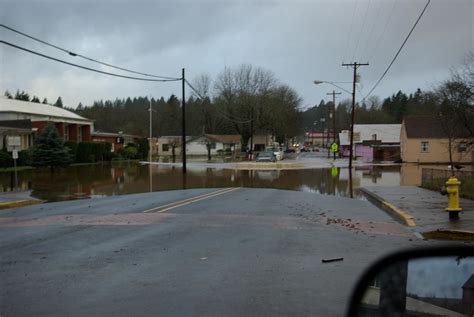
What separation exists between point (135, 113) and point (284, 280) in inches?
4706

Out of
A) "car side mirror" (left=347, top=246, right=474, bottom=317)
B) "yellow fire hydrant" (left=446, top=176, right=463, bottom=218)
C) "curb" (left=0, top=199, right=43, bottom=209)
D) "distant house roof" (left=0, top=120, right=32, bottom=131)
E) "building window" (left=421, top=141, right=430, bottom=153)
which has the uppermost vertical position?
"distant house roof" (left=0, top=120, right=32, bottom=131)

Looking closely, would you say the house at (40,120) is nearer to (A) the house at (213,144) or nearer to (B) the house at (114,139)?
(B) the house at (114,139)

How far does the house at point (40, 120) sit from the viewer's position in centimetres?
6222

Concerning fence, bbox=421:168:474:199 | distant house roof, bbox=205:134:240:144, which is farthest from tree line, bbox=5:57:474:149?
fence, bbox=421:168:474:199

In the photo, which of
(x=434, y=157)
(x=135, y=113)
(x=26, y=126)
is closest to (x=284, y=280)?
(x=26, y=126)

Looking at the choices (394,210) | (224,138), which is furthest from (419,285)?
(224,138)

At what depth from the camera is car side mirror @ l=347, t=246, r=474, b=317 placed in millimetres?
2373

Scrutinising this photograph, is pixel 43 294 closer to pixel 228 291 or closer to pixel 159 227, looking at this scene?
pixel 228 291

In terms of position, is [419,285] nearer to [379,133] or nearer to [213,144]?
[379,133]

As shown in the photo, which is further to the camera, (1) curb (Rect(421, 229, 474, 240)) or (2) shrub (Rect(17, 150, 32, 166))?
(2) shrub (Rect(17, 150, 32, 166))

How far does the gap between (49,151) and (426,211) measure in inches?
1591

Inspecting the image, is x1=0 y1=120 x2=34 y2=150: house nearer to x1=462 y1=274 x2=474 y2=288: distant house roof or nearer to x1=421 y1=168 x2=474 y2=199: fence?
x1=421 y1=168 x2=474 y2=199: fence

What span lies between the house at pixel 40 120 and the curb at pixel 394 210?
151ft

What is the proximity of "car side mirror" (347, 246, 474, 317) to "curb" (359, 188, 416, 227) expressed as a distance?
39.0 ft
